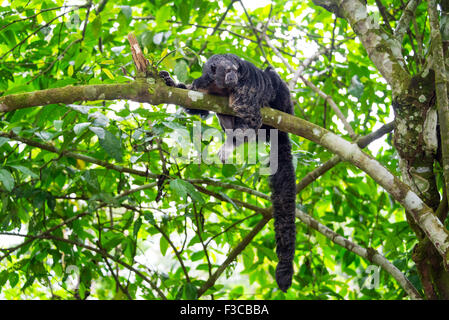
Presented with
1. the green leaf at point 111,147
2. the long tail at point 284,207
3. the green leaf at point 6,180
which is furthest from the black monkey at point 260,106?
the green leaf at point 6,180

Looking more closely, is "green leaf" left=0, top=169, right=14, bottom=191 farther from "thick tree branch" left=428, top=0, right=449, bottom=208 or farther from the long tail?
"thick tree branch" left=428, top=0, right=449, bottom=208

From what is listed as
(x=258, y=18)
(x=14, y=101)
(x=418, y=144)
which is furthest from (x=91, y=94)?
(x=258, y=18)

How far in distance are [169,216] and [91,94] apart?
5.00 feet

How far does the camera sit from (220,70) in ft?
10.2

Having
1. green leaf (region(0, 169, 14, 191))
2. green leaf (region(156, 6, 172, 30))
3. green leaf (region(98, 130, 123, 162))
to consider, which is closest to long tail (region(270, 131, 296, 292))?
green leaf (region(156, 6, 172, 30))

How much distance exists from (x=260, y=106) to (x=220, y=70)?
15.5 inches

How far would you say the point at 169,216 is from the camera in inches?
139

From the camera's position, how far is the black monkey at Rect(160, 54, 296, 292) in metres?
2.93

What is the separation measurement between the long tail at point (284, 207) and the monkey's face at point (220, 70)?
2.18 ft

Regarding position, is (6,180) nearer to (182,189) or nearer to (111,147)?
(111,147)

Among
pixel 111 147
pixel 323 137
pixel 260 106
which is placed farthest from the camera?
pixel 260 106

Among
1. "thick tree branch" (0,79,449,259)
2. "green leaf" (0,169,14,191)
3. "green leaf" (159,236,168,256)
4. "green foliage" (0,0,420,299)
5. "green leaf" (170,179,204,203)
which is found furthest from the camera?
"green leaf" (159,236,168,256)

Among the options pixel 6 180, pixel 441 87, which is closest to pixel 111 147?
pixel 6 180
